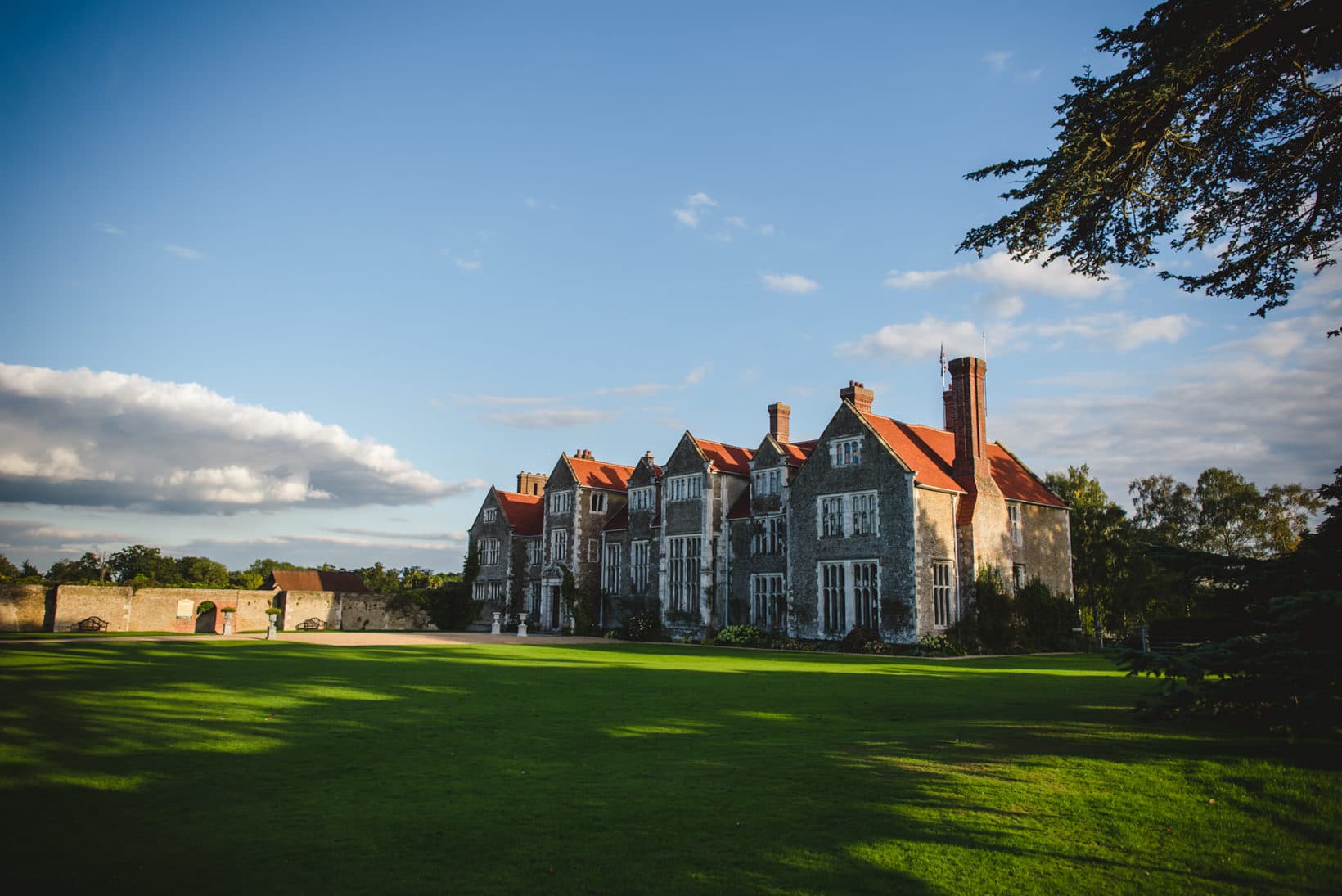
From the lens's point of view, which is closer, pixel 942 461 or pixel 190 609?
pixel 942 461

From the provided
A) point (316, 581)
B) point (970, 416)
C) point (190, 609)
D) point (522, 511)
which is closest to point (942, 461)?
point (970, 416)

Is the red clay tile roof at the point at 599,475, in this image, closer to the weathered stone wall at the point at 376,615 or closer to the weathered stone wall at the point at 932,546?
the weathered stone wall at the point at 376,615

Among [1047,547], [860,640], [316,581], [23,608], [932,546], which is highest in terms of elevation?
[1047,547]

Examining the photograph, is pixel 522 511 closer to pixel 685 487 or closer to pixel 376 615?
pixel 376 615

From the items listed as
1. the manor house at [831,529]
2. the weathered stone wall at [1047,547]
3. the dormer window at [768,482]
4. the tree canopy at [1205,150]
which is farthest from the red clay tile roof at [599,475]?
the tree canopy at [1205,150]

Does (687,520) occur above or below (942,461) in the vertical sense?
below

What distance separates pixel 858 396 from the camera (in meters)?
37.8

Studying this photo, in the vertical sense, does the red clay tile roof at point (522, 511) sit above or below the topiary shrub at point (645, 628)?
above

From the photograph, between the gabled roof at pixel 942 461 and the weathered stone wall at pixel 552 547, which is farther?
the weathered stone wall at pixel 552 547

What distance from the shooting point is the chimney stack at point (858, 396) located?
37.8 metres

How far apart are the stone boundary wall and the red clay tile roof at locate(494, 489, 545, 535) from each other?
914 cm

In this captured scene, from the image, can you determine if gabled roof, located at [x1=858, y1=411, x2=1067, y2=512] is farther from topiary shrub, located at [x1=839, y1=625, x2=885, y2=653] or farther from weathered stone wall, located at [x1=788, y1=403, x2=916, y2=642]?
topiary shrub, located at [x1=839, y1=625, x2=885, y2=653]

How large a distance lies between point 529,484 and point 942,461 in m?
35.3

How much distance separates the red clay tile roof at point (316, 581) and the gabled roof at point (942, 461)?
56.9 m
